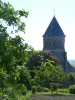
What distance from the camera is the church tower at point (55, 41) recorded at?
7021 cm

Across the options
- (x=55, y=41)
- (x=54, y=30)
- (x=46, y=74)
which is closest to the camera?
(x=46, y=74)

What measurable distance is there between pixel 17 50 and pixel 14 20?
20.7 inches

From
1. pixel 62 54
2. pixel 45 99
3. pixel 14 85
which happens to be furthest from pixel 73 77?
pixel 14 85

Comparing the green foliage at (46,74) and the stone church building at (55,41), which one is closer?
the green foliage at (46,74)

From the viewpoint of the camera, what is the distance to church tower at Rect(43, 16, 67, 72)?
70.2 m

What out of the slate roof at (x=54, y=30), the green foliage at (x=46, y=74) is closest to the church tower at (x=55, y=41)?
the slate roof at (x=54, y=30)

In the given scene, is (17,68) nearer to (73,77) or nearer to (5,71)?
(5,71)

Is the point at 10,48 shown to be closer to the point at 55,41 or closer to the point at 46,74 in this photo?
the point at 46,74

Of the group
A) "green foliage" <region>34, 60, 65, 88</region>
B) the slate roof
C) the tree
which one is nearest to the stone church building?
the slate roof

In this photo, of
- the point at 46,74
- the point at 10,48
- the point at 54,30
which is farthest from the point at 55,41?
the point at 10,48

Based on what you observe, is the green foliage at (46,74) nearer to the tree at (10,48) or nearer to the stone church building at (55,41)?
the tree at (10,48)

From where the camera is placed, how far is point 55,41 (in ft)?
233

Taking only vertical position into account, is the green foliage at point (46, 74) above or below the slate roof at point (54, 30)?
below

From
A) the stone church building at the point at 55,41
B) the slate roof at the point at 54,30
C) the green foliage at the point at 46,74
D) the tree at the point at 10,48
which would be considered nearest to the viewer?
the tree at the point at 10,48
